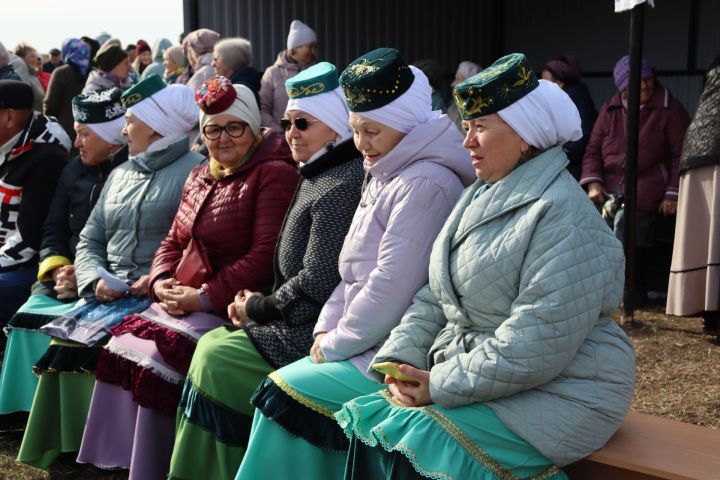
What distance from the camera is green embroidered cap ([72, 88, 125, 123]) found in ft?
15.7

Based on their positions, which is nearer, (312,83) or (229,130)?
(312,83)

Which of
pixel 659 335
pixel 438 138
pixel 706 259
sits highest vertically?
pixel 438 138

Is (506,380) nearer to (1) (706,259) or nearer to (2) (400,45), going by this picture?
(1) (706,259)

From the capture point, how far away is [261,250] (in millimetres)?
3885

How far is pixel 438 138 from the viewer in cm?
325

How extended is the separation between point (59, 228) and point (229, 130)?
1.43 meters

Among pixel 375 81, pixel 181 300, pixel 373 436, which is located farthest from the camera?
pixel 181 300

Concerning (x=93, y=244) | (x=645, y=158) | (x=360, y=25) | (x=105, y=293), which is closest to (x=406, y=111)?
(x=105, y=293)

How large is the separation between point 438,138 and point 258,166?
1.02 meters

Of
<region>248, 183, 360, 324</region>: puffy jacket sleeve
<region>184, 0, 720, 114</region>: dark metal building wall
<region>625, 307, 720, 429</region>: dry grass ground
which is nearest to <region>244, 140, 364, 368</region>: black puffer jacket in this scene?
<region>248, 183, 360, 324</region>: puffy jacket sleeve

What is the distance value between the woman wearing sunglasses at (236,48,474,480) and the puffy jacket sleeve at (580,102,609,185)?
3784 millimetres

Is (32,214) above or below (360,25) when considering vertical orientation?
below

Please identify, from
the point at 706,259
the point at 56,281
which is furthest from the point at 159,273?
the point at 706,259

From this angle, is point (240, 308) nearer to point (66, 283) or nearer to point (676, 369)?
point (66, 283)
